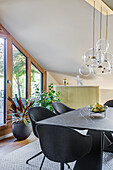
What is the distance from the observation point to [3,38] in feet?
15.6

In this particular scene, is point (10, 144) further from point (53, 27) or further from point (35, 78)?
point (53, 27)

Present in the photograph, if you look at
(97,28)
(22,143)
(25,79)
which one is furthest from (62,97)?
(97,28)

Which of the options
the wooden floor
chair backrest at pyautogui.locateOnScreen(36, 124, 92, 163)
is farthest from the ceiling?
chair backrest at pyautogui.locateOnScreen(36, 124, 92, 163)

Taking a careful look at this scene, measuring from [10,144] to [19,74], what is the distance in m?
1.74

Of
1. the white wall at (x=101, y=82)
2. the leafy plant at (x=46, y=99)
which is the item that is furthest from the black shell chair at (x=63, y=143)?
the white wall at (x=101, y=82)

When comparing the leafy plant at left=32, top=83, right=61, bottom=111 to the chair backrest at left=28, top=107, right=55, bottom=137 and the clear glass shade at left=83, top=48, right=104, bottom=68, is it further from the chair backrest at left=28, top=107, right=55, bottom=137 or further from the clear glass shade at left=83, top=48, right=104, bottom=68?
the clear glass shade at left=83, top=48, right=104, bottom=68

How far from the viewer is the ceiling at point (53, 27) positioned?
393cm

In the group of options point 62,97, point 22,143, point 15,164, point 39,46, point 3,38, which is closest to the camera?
point 15,164

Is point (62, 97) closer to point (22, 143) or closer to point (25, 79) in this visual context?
point (25, 79)

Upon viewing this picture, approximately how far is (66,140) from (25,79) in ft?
11.4

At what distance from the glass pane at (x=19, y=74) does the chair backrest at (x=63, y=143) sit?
296cm

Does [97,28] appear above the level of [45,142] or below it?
above

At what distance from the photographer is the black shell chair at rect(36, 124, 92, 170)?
7.29 feet

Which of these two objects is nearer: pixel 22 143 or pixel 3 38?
pixel 22 143
